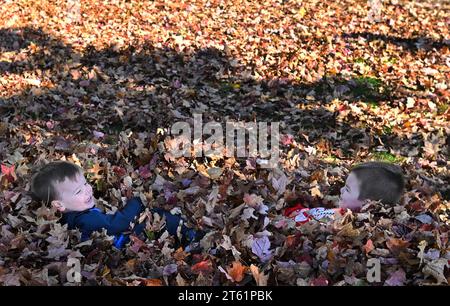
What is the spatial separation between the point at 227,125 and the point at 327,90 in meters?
2.34

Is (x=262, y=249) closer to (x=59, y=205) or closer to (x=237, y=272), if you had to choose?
(x=237, y=272)

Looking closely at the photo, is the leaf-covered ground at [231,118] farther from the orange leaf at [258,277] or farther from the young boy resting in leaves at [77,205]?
the young boy resting in leaves at [77,205]

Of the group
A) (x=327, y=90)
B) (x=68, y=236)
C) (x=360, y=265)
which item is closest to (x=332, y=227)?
(x=360, y=265)

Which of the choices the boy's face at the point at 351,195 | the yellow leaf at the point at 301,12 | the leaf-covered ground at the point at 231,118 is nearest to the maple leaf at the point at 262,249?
the leaf-covered ground at the point at 231,118

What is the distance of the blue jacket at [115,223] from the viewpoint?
472 centimetres

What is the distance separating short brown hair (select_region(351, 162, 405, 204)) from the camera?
514 centimetres

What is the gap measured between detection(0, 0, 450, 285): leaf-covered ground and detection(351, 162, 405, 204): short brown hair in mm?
150

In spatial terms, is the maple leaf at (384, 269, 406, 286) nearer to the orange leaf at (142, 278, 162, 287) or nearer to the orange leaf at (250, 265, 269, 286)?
the orange leaf at (250, 265, 269, 286)

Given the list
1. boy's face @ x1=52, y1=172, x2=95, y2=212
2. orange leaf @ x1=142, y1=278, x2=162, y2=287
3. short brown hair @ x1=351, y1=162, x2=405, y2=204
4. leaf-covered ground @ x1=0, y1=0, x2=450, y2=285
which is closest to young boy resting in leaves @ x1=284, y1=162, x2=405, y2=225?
short brown hair @ x1=351, y1=162, x2=405, y2=204

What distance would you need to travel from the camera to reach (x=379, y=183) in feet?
16.9

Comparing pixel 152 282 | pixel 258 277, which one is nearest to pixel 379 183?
pixel 258 277

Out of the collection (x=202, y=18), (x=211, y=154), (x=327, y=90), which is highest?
(x=202, y=18)

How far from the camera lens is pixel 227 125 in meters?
8.26
